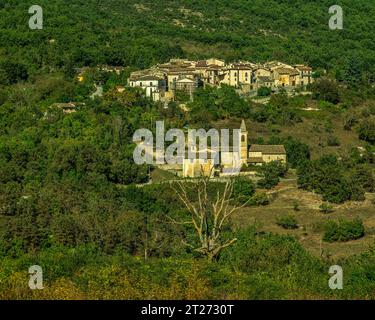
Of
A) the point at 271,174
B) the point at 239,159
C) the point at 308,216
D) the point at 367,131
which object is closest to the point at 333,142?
the point at 367,131

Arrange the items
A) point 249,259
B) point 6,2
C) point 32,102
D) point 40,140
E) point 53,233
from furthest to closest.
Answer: point 6,2, point 32,102, point 40,140, point 53,233, point 249,259

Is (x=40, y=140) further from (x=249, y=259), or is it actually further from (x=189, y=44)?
(x=189, y=44)

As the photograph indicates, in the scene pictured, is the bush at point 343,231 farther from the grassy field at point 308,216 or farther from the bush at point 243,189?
the bush at point 243,189

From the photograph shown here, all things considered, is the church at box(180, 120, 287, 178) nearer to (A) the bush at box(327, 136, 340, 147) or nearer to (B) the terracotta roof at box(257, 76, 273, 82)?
(A) the bush at box(327, 136, 340, 147)

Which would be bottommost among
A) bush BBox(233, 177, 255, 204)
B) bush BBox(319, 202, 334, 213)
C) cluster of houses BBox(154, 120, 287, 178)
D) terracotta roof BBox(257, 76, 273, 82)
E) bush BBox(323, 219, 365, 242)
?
bush BBox(323, 219, 365, 242)

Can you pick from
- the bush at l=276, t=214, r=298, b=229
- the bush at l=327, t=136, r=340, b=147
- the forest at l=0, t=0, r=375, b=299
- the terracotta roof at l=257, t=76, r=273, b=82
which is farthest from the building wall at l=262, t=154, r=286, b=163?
the terracotta roof at l=257, t=76, r=273, b=82

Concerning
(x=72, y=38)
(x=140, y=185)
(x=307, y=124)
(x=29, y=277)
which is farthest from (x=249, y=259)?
(x=72, y=38)
